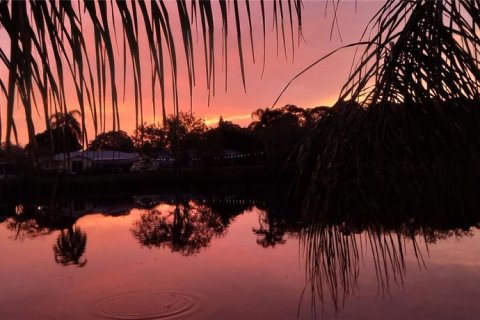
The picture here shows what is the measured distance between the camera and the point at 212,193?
107 ft

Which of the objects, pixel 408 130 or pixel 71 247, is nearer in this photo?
pixel 408 130

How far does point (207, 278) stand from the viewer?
12344 mm

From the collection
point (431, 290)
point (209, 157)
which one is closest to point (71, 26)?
point (431, 290)

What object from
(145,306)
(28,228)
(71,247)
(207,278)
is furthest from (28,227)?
(145,306)

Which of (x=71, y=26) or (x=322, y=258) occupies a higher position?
(x=71, y=26)

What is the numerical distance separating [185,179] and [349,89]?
33771mm

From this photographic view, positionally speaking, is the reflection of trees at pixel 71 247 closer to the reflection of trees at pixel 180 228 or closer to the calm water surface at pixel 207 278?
the calm water surface at pixel 207 278

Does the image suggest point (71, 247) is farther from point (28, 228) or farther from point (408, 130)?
point (408, 130)

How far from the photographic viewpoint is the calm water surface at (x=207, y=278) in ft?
31.8

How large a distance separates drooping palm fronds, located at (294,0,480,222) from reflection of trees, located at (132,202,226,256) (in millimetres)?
14106

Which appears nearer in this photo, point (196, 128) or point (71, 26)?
point (71, 26)

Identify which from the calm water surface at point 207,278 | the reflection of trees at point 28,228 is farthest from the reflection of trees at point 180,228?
the reflection of trees at point 28,228

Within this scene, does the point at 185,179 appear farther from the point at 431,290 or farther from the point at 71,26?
the point at 71,26

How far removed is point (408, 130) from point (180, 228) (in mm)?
18839
